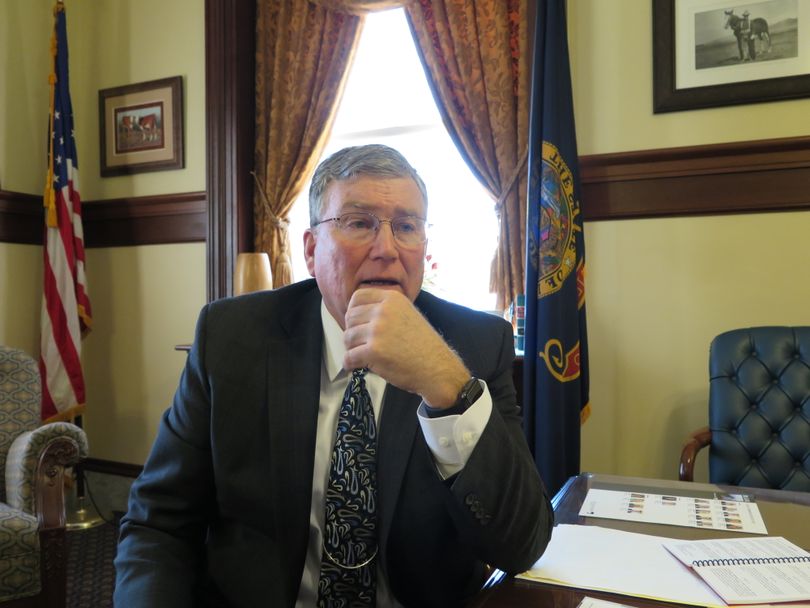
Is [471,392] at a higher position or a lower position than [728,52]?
lower

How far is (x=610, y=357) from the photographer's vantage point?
2947 mm

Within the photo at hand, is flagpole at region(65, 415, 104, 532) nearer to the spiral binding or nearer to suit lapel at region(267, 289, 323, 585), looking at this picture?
suit lapel at region(267, 289, 323, 585)

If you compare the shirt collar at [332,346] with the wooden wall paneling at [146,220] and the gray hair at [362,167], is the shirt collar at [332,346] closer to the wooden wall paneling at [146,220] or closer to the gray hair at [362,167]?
the gray hair at [362,167]

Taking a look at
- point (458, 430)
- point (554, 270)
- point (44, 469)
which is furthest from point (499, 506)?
point (44, 469)

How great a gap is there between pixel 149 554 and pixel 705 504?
42.7 inches

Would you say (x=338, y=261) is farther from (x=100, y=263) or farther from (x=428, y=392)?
(x=100, y=263)

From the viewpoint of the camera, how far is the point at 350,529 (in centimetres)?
119

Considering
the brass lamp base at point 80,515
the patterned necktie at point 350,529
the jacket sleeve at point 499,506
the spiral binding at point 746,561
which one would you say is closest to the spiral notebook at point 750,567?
the spiral binding at point 746,561

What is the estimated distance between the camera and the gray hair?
129 centimetres

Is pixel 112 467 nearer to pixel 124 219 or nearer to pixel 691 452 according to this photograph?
pixel 124 219

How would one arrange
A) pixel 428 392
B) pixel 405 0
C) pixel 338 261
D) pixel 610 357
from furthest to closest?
pixel 405 0 < pixel 610 357 < pixel 338 261 < pixel 428 392

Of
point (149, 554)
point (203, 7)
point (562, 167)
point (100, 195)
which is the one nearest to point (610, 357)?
point (562, 167)

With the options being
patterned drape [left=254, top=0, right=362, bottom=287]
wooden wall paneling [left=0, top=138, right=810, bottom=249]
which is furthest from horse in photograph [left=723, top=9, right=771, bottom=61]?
patterned drape [left=254, top=0, right=362, bottom=287]

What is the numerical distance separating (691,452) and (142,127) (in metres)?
3.61
